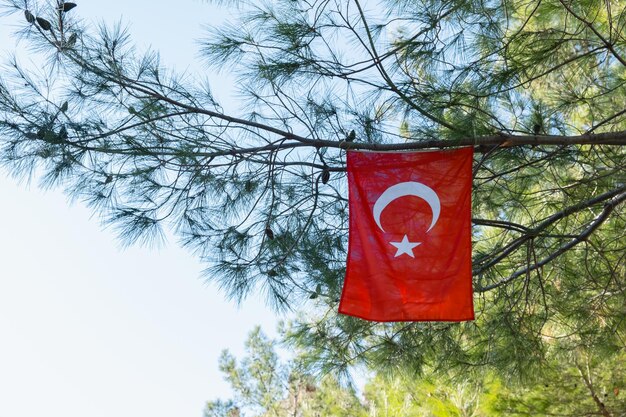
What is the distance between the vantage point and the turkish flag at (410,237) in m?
3.27

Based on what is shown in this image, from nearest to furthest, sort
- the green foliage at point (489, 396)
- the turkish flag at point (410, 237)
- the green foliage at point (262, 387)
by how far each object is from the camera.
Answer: the turkish flag at point (410, 237) < the green foliage at point (489, 396) < the green foliage at point (262, 387)

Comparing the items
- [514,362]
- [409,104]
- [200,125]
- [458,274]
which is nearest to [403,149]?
[409,104]

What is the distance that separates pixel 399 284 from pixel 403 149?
0.65 meters

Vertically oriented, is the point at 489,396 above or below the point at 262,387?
below

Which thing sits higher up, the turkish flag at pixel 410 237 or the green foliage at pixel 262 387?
the green foliage at pixel 262 387

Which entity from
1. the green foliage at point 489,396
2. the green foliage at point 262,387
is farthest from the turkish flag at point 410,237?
the green foliage at point 262,387

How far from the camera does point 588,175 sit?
15.0 ft

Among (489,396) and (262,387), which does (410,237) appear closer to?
(489,396)

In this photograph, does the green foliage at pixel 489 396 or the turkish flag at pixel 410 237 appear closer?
the turkish flag at pixel 410 237

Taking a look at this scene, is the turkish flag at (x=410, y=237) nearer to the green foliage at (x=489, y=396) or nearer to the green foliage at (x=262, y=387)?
the green foliage at (x=489, y=396)

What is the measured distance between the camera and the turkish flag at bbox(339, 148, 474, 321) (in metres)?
3.27

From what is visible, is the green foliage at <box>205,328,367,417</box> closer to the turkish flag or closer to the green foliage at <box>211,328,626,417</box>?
the green foliage at <box>211,328,626,417</box>

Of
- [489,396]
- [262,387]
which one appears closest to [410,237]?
[489,396]

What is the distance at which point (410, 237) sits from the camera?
334 cm
